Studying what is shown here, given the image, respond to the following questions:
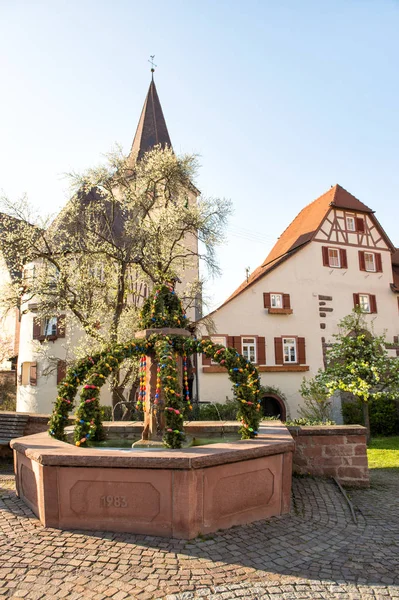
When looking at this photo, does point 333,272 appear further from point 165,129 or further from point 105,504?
point 105,504

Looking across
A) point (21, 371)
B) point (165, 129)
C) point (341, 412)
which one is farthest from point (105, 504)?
point (165, 129)

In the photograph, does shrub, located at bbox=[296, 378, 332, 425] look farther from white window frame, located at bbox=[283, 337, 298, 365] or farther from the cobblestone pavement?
the cobblestone pavement

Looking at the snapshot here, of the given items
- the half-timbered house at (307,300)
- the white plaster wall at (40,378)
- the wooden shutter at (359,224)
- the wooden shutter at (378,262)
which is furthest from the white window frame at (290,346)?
the white plaster wall at (40,378)

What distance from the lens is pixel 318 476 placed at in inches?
317

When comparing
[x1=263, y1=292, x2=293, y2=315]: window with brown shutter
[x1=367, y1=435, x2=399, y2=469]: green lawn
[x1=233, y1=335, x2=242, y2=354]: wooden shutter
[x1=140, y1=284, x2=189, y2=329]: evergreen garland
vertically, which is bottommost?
[x1=367, y1=435, x2=399, y2=469]: green lawn

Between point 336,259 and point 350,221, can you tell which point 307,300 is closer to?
point 336,259

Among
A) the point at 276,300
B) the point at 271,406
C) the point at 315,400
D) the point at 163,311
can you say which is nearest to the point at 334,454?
the point at 163,311

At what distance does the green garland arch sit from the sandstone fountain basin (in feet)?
2.06

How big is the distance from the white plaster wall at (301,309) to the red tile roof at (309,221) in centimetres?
93

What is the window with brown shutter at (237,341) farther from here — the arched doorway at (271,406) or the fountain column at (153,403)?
the fountain column at (153,403)

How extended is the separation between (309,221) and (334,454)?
764 inches

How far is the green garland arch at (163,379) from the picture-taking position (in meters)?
6.18

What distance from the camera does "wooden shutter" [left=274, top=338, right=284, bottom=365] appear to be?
21641mm

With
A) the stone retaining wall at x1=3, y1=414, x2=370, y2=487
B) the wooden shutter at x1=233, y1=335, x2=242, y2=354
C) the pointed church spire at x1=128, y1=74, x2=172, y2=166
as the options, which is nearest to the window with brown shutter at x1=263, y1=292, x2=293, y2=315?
the wooden shutter at x1=233, y1=335, x2=242, y2=354
